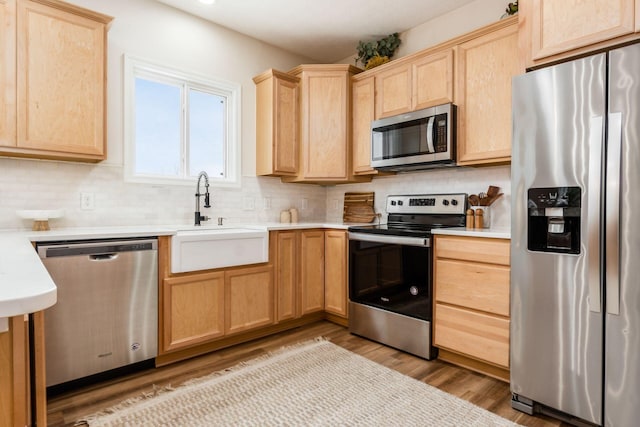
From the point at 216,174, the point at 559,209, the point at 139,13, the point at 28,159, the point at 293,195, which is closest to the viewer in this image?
the point at 559,209

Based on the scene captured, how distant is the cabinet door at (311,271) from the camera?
321 cm

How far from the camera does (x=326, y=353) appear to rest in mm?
2676

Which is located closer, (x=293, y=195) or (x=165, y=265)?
(x=165, y=265)

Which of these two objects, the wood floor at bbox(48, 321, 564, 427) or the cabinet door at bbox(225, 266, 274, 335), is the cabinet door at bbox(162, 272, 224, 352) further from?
the wood floor at bbox(48, 321, 564, 427)

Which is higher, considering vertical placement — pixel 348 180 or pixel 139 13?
pixel 139 13

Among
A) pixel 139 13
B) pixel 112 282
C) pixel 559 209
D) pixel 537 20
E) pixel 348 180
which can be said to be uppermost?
pixel 139 13

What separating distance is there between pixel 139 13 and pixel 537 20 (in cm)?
275

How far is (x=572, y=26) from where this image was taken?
184 cm

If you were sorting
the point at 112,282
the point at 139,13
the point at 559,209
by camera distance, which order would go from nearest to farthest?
the point at 559,209, the point at 112,282, the point at 139,13

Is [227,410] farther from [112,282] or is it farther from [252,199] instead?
[252,199]

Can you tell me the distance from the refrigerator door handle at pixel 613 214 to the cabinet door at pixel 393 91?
1590mm

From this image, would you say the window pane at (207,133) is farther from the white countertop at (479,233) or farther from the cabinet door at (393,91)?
the white countertop at (479,233)

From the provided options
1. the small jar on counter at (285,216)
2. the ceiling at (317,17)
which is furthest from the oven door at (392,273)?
the ceiling at (317,17)

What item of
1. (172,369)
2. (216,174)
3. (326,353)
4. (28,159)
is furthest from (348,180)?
(28,159)
